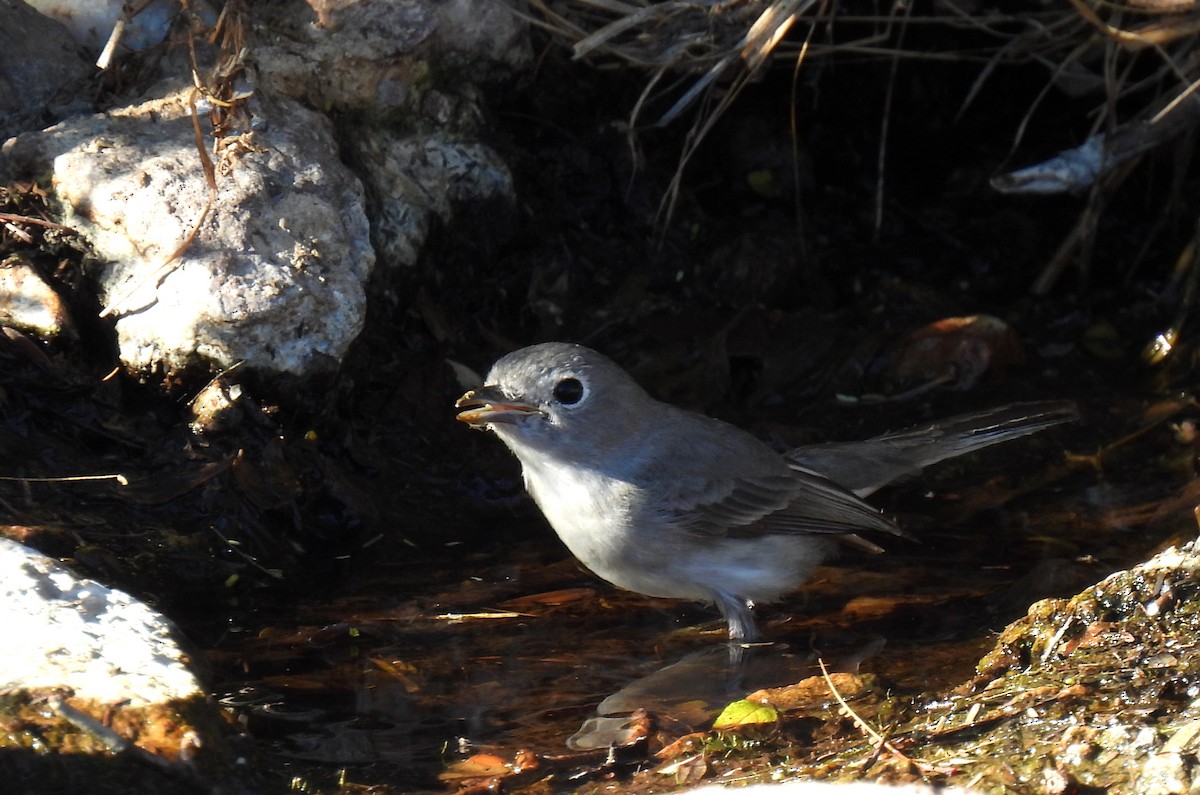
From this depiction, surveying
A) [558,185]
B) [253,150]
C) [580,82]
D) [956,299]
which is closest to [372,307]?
[253,150]

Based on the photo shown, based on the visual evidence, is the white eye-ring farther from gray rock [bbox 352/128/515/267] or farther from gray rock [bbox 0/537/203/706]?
gray rock [bbox 0/537/203/706]

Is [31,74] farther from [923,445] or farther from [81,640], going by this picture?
[923,445]

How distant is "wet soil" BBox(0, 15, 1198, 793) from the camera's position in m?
4.34

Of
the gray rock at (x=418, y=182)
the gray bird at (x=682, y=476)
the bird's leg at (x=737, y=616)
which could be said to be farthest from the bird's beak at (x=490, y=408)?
the gray rock at (x=418, y=182)

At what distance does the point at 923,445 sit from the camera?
5.82 metres

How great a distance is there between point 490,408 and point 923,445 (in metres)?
2.18

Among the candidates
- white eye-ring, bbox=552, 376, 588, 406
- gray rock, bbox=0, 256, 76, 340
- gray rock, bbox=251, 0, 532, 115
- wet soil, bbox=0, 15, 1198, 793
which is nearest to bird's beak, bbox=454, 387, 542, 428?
white eye-ring, bbox=552, 376, 588, 406

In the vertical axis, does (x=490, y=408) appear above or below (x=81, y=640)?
above

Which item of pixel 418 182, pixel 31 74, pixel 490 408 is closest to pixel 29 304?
pixel 31 74

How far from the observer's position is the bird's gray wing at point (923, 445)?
579 centimetres

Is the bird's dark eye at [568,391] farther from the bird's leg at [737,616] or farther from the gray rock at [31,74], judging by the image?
the gray rock at [31,74]

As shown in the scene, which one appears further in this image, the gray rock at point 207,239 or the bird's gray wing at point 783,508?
the bird's gray wing at point 783,508

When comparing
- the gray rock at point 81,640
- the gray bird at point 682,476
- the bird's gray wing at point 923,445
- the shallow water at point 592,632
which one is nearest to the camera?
the gray rock at point 81,640

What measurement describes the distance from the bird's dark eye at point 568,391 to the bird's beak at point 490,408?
115 mm
